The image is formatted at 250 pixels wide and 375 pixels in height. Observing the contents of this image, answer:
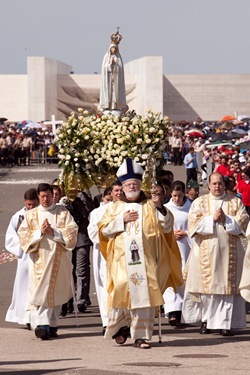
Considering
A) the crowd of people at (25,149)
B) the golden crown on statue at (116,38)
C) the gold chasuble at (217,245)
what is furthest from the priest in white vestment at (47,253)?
the crowd of people at (25,149)

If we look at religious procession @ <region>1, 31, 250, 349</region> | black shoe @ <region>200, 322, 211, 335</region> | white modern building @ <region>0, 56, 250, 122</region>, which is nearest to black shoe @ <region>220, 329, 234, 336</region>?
religious procession @ <region>1, 31, 250, 349</region>

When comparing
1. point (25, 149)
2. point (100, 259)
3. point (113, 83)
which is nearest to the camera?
point (100, 259)

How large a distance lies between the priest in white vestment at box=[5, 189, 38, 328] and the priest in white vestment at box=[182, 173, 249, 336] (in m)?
1.78

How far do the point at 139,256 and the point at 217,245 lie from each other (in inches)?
54.3

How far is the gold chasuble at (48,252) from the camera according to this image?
13180 millimetres

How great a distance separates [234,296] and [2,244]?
1015cm

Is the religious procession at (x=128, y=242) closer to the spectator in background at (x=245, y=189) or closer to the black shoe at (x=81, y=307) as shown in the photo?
the black shoe at (x=81, y=307)

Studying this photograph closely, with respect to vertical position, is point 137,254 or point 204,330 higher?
point 137,254

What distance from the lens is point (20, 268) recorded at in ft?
46.0

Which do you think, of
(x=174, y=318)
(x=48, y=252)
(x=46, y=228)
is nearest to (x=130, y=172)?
(x=46, y=228)

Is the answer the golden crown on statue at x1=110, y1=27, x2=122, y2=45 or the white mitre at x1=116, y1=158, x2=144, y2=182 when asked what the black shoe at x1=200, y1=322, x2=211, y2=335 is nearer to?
the white mitre at x1=116, y1=158, x2=144, y2=182

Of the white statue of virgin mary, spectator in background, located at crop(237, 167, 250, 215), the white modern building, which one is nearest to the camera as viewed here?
spectator in background, located at crop(237, 167, 250, 215)

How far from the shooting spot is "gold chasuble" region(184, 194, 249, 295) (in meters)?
13.2

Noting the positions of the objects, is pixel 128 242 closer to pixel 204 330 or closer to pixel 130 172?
pixel 130 172
